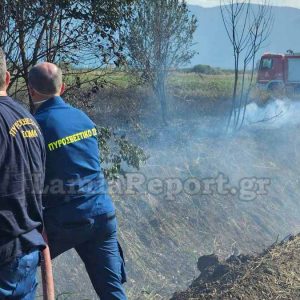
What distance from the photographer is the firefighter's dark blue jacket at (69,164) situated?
3725 mm

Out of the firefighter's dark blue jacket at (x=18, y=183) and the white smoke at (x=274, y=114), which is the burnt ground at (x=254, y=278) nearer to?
the firefighter's dark blue jacket at (x=18, y=183)

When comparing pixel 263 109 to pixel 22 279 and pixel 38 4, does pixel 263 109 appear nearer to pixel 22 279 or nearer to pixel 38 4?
pixel 38 4

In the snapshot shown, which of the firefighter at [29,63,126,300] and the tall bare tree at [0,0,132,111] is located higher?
the tall bare tree at [0,0,132,111]

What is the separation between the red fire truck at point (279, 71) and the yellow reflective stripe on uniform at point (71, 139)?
2417 cm

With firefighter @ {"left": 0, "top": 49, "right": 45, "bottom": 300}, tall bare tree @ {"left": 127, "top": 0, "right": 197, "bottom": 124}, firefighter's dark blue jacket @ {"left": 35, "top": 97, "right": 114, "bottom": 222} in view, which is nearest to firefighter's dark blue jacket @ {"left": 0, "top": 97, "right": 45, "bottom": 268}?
firefighter @ {"left": 0, "top": 49, "right": 45, "bottom": 300}

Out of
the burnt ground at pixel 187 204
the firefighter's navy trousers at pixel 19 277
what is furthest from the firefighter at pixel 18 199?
the burnt ground at pixel 187 204

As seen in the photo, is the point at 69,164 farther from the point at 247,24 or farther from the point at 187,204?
the point at 247,24

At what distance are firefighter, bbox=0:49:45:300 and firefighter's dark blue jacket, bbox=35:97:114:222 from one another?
63 cm

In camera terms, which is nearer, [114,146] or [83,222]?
[83,222]

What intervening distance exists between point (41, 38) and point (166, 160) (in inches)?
226

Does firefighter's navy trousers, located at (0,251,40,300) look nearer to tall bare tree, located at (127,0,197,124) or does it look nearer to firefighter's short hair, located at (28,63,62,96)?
firefighter's short hair, located at (28,63,62,96)

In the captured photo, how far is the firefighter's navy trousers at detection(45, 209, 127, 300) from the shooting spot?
389 centimetres

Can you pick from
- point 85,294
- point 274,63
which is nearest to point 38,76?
point 85,294

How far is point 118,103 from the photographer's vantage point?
562 inches
